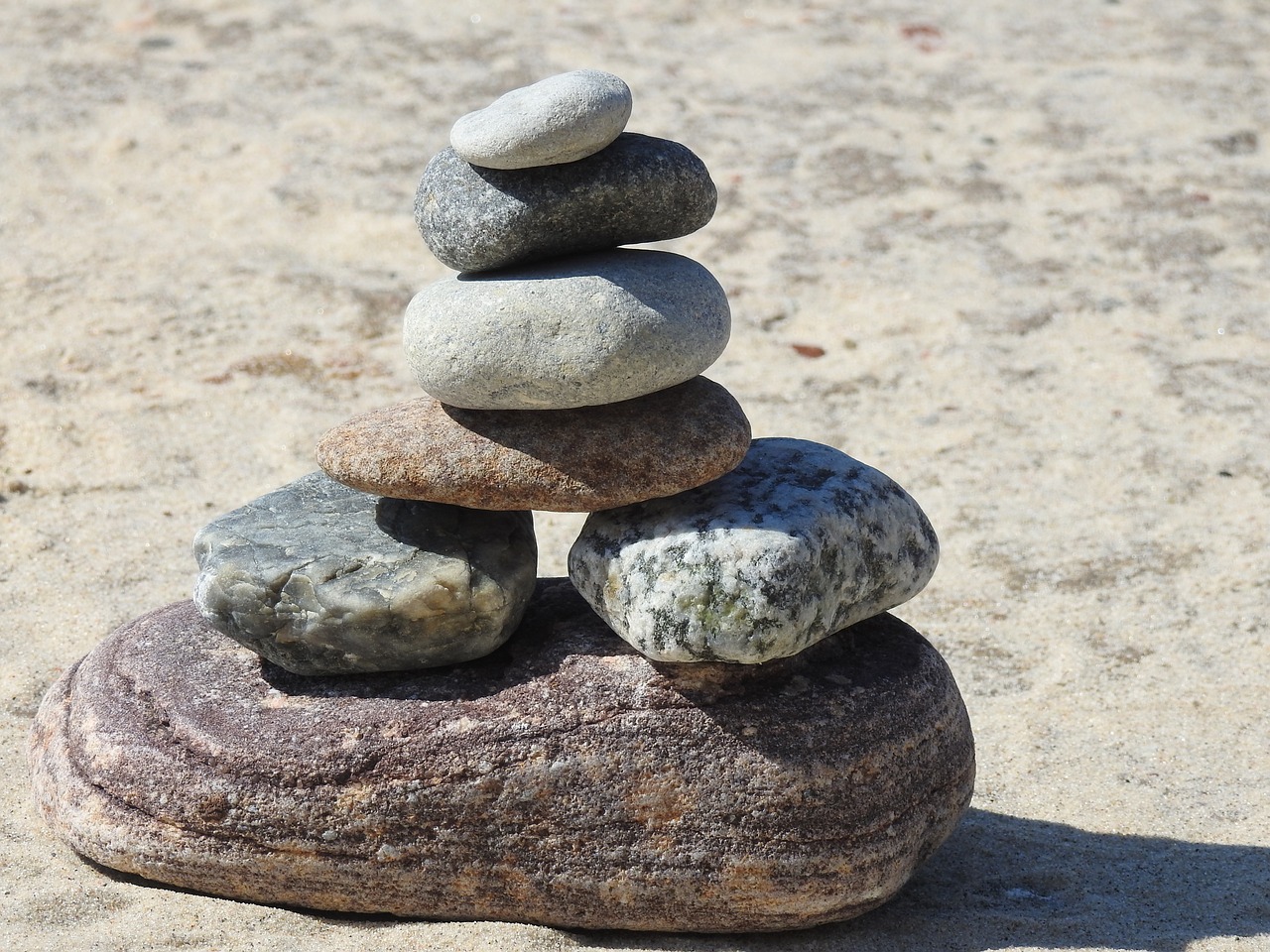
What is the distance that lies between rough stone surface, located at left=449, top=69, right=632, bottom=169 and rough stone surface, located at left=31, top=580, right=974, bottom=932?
121cm

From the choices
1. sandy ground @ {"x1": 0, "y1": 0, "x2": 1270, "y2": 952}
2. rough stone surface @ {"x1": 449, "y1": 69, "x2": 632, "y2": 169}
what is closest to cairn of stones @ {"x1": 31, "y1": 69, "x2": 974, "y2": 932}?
rough stone surface @ {"x1": 449, "y1": 69, "x2": 632, "y2": 169}

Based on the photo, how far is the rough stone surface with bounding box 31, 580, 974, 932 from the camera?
346cm

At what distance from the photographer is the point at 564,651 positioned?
3.65 meters

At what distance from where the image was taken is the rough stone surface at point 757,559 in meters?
3.34

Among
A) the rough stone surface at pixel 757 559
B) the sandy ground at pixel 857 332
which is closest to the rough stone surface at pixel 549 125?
the rough stone surface at pixel 757 559

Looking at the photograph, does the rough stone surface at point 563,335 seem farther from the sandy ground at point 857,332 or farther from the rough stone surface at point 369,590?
the sandy ground at point 857,332

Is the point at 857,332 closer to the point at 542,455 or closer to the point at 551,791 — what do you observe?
the point at 542,455

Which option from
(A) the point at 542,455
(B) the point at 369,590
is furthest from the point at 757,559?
(B) the point at 369,590

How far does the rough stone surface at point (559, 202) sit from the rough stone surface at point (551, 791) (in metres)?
1.01

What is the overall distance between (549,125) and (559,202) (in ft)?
0.70

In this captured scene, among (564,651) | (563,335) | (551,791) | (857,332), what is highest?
(563,335)

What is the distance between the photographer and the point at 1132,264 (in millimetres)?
7844

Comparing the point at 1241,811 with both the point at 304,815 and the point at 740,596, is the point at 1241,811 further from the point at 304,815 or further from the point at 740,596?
the point at 304,815

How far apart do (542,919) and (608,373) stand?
1.34 metres
